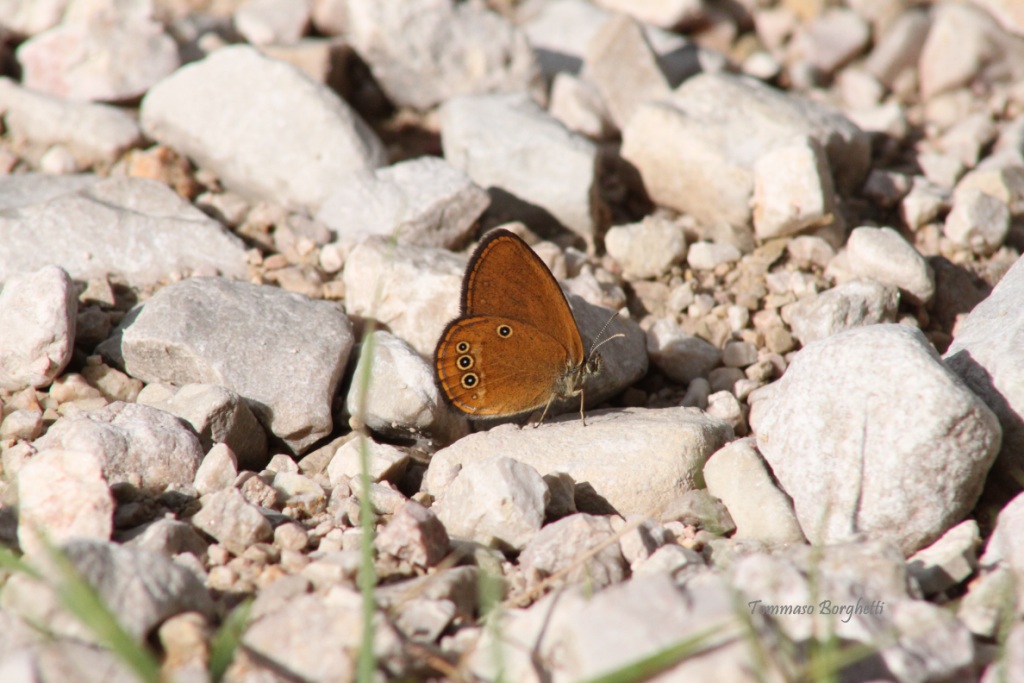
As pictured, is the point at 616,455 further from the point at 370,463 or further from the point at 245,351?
the point at 245,351

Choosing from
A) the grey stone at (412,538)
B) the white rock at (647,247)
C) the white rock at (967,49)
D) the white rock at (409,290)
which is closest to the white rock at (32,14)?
the white rock at (409,290)

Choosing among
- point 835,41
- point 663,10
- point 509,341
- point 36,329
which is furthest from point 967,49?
point 36,329

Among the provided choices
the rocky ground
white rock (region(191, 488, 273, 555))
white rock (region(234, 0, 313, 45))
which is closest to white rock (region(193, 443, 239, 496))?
the rocky ground

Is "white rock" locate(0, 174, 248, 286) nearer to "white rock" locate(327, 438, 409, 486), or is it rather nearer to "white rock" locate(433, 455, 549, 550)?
"white rock" locate(327, 438, 409, 486)

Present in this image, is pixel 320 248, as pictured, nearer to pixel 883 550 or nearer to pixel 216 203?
pixel 216 203

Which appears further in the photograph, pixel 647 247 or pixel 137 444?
pixel 647 247
